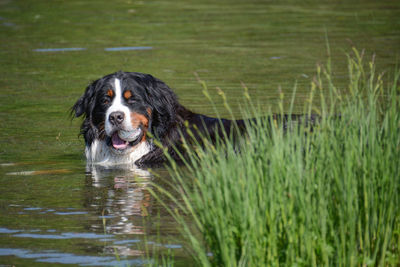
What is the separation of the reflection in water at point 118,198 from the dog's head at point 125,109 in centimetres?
37

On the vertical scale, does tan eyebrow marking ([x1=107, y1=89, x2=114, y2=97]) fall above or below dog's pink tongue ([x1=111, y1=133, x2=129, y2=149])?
above

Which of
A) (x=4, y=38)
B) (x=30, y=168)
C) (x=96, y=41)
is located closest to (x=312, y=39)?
(x=96, y=41)

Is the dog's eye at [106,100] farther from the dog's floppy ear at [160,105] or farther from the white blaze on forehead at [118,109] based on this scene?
the dog's floppy ear at [160,105]

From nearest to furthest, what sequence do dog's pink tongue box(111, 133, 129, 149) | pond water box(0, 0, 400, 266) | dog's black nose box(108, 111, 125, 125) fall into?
pond water box(0, 0, 400, 266)
dog's black nose box(108, 111, 125, 125)
dog's pink tongue box(111, 133, 129, 149)

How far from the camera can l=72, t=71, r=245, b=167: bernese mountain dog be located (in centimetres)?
835

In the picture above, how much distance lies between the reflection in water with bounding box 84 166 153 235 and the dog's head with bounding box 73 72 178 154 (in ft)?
1.21

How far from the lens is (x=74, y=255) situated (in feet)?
18.9

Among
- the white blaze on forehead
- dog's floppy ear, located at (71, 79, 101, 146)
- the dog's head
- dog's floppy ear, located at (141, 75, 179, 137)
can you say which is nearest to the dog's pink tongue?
the dog's head

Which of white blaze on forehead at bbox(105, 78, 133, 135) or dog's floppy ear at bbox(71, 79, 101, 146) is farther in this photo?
dog's floppy ear at bbox(71, 79, 101, 146)

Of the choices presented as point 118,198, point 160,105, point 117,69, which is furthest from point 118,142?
point 117,69

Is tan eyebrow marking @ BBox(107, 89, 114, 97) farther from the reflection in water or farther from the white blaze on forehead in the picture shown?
the reflection in water

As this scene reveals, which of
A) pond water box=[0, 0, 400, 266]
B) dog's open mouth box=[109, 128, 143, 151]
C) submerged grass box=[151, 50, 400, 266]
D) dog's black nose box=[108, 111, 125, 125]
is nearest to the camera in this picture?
submerged grass box=[151, 50, 400, 266]

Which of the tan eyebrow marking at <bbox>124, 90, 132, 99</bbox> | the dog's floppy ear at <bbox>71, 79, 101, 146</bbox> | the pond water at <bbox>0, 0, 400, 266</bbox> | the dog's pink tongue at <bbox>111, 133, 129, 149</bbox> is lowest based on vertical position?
the pond water at <bbox>0, 0, 400, 266</bbox>

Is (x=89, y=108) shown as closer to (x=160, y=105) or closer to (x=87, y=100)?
(x=87, y=100)
